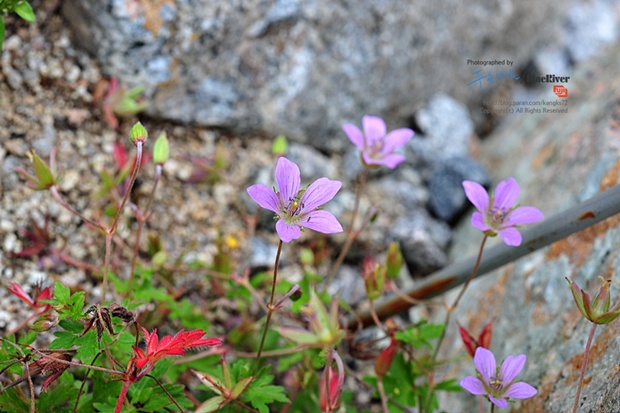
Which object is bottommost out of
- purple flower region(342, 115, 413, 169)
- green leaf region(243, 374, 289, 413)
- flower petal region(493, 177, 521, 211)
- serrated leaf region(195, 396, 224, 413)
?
serrated leaf region(195, 396, 224, 413)

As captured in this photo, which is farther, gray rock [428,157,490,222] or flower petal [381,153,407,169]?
gray rock [428,157,490,222]

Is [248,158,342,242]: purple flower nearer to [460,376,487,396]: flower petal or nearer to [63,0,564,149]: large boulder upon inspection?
[460,376,487,396]: flower petal

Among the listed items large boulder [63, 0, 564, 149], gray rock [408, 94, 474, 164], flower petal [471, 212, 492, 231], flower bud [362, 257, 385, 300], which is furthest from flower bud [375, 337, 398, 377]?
gray rock [408, 94, 474, 164]

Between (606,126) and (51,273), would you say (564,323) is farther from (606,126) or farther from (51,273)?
(51,273)

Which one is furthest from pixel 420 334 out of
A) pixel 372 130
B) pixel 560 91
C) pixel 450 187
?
pixel 560 91

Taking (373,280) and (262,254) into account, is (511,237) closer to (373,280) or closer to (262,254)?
(373,280)

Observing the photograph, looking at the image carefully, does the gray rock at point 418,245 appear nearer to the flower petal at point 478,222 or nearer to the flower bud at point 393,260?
the flower bud at point 393,260

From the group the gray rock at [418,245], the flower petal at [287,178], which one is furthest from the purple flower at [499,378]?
the gray rock at [418,245]
